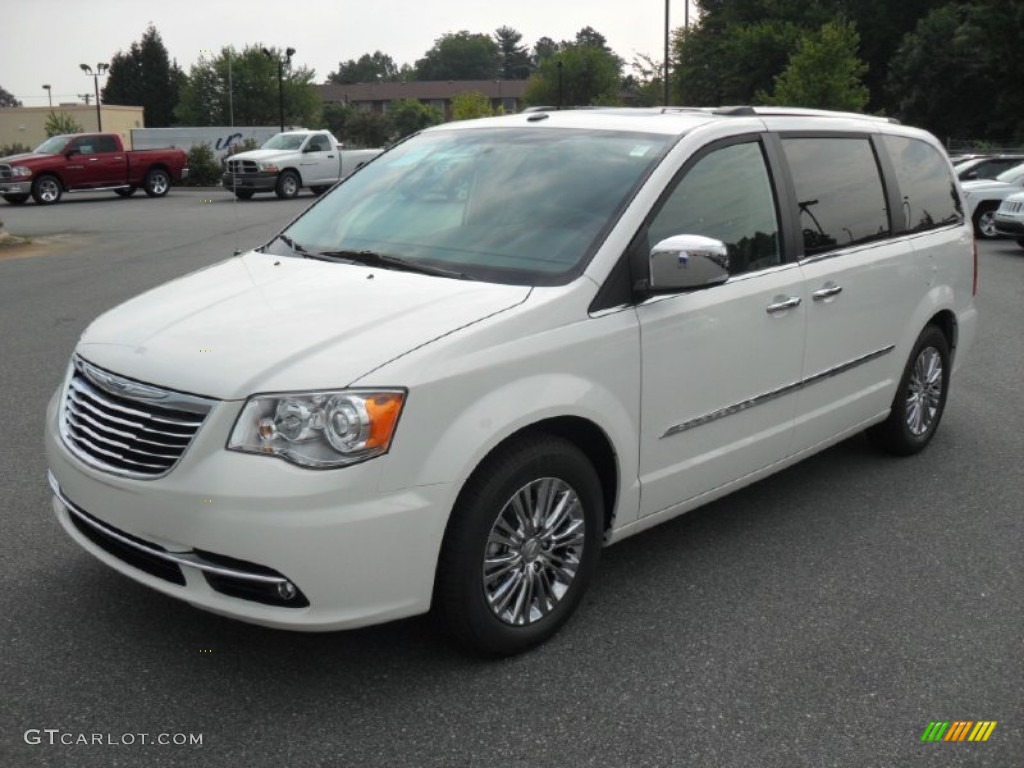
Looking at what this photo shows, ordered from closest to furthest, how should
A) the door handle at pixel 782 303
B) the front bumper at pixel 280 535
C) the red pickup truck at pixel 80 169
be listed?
the front bumper at pixel 280 535, the door handle at pixel 782 303, the red pickup truck at pixel 80 169

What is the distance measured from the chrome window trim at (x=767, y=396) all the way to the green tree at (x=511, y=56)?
189721 millimetres

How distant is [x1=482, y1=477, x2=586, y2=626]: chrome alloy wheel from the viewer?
3.56 meters

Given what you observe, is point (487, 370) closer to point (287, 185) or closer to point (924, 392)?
point (924, 392)

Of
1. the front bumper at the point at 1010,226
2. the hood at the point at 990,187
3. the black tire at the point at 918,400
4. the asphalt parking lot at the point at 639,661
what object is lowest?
the asphalt parking lot at the point at 639,661

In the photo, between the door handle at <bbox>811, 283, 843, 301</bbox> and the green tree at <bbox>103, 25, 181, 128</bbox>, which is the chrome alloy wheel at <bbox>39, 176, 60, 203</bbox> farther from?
the green tree at <bbox>103, 25, 181, 128</bbox>

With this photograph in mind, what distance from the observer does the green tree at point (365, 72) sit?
188 m

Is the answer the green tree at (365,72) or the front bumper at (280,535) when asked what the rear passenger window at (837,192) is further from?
the green tree at (365,72)

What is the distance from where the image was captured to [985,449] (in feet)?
20.5

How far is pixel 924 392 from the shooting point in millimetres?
6035

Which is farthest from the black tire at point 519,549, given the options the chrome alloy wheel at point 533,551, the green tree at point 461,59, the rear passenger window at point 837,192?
the green tree at point 461,59

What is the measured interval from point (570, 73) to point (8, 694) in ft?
363

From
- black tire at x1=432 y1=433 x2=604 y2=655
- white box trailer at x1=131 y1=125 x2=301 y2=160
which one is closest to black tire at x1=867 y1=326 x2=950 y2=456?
black tire at x1=432 y1=433 x2=604 y2=655

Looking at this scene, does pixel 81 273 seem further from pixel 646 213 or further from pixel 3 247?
pixel 646 213

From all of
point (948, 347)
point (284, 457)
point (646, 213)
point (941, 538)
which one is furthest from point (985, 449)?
point (284, 457)
